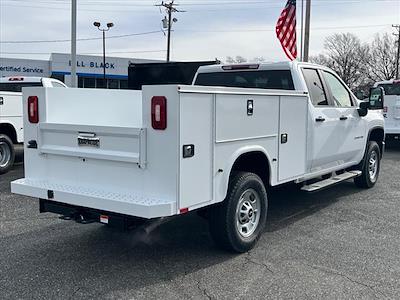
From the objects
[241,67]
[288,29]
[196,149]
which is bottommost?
[196,149]

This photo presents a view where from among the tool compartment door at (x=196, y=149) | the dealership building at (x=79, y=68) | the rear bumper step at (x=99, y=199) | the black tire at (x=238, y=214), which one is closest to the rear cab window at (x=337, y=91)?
the black tire at (x=238, y=214)

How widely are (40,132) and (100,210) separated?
1.12 meters

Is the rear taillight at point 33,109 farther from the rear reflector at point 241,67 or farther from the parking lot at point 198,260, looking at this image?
the rear reflector at point 241,67

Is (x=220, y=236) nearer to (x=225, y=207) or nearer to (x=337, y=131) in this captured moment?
(x=225, y=207)

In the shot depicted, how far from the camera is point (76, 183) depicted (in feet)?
15.4

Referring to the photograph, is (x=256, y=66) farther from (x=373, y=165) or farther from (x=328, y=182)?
(x=373, y=165)

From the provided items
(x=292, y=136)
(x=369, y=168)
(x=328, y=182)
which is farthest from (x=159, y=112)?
(x=369, y=168)

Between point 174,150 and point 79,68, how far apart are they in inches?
1719

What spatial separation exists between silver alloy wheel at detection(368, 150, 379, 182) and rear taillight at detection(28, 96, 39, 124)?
5.81 metres

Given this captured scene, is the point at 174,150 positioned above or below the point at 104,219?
above

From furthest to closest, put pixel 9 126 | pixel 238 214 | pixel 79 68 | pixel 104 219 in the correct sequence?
pixel 79 68, pixel 9 126, pixel 238 214, pixel 104 219

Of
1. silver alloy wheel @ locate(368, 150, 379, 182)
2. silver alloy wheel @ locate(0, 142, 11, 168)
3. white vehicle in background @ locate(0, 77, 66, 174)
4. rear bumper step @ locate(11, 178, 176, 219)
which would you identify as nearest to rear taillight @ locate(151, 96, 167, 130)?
rear bumper step @ locate(11, 178, 176, 219)

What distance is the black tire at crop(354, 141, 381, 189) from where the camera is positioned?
327 inches

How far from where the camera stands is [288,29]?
14867mm
